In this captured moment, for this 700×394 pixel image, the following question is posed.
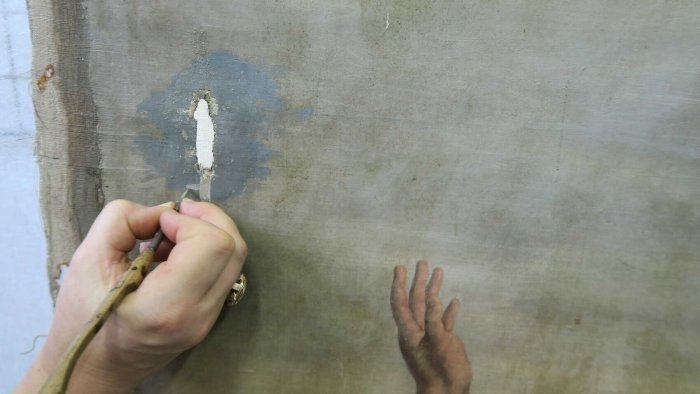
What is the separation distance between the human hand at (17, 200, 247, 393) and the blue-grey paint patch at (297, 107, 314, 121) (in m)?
0.25

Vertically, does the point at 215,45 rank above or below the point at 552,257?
above

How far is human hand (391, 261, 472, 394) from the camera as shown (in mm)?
966

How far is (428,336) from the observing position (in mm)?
976

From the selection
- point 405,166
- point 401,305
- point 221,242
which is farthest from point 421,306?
point 221,242

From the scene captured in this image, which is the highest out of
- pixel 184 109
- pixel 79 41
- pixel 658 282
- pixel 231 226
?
pixel 79 41

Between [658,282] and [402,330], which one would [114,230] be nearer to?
[402,330]

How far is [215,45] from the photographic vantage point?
890 mm

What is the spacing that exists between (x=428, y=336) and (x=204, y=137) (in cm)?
61

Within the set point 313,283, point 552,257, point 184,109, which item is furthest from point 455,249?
point 184,109

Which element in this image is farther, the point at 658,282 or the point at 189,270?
the point at 658,282

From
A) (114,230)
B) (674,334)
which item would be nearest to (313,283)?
(114,230)

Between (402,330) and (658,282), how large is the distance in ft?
1.74

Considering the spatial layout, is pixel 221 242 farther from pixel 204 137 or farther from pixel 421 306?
pixel 421 306

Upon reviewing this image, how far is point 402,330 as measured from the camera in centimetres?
97
